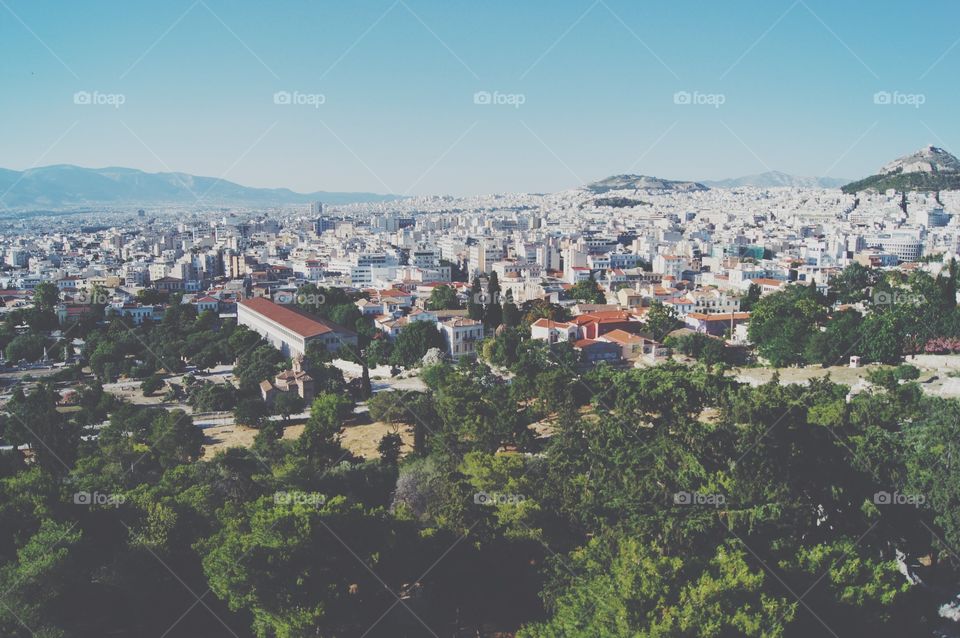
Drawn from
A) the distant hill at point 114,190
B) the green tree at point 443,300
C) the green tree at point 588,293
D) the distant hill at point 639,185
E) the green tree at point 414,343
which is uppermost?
the distant hill at point 639,185

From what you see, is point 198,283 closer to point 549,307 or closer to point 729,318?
point 549,307

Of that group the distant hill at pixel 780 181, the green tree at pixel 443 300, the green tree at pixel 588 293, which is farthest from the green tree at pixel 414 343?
the distant hill at pixel 780 181

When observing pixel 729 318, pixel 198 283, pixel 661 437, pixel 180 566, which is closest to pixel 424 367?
pixel 729 318

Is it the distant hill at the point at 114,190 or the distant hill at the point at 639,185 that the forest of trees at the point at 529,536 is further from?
the distant hill at the point at 114,190

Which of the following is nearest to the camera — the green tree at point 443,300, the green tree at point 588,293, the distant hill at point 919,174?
the green tree at point 443,300

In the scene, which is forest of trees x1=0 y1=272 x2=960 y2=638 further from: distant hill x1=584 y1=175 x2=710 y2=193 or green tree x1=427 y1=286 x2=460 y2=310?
distant hill x1=584 y1=175 x2=710 y2=193

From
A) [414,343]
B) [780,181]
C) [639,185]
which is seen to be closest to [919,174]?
[639,185]

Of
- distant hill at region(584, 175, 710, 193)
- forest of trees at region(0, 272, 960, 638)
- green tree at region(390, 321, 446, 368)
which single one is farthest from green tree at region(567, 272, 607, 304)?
distant hill at region(584, 175, 710, 193)
